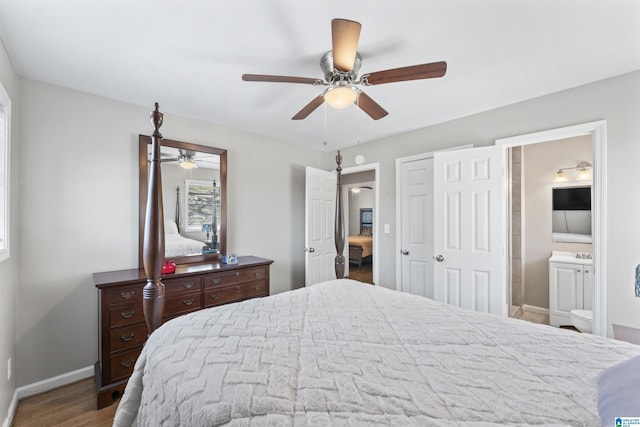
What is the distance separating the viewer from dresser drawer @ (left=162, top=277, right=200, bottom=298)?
7.51 ft

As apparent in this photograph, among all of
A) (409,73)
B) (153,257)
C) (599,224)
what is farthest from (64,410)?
(599,224)

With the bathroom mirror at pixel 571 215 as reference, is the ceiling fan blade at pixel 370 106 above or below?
above

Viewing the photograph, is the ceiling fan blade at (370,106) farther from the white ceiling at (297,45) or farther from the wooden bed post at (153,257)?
the wooden bed post at (153,257)

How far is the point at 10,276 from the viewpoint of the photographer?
185 centimetres

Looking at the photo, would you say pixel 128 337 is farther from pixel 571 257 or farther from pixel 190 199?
pixel 571 257

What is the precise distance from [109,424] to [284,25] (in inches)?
111

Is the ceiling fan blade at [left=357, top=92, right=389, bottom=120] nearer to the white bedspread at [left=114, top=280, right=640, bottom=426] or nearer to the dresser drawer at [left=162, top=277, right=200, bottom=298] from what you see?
the white bedspread at [left=114, top=280, right=640, bottom=426]

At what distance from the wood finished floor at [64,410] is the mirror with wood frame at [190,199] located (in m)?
1.07

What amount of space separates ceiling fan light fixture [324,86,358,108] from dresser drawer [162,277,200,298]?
77.8 inches

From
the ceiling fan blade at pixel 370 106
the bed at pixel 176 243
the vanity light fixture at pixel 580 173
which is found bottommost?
the bed at pixel 176 243

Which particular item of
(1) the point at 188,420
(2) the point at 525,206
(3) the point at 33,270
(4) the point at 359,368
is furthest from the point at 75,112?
(2) the point at 525,206

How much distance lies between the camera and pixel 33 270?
83.0 inches

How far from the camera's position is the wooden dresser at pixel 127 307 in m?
2.00

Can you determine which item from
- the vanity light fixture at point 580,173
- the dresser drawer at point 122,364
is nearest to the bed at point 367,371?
the dresser drawer at point 122,364
